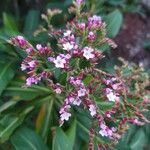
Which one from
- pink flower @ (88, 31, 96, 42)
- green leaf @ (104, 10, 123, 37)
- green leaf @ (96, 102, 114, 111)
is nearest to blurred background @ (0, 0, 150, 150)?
green leaf @ (104, 10, 123, 37)

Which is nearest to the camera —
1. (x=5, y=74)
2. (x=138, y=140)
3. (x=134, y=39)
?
(x=5, y=74)

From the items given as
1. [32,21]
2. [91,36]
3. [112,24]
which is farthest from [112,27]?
[91,36]

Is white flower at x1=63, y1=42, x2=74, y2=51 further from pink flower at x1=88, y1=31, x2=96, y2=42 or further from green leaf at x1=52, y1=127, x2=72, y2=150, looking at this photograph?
green leaf at x1=52, y1=127, x2=72, y2=150

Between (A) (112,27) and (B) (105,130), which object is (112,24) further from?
(B) (105,130)

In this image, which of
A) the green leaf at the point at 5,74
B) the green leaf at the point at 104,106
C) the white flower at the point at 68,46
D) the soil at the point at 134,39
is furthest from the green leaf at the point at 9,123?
the soil at the point at 134,39

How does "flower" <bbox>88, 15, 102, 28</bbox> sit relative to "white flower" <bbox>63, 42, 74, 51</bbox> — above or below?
above

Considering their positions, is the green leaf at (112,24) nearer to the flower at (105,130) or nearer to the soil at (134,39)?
the soil at (134,39)
